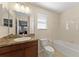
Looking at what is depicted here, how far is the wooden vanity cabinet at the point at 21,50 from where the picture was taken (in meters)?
1.24

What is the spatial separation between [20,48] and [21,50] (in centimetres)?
3

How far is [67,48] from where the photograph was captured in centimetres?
137

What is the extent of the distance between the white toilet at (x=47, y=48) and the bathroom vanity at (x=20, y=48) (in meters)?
0.08

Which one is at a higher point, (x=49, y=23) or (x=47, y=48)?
(x=49, y=23)

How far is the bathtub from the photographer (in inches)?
53.1

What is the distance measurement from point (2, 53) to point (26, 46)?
265 mm

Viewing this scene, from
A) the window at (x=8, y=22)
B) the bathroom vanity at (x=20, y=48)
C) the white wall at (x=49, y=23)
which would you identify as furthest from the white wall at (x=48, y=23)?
the window at (x=8, y=22)

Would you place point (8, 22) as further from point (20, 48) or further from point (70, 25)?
point (70, 25)

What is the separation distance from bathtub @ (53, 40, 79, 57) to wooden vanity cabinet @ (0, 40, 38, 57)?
236 mm

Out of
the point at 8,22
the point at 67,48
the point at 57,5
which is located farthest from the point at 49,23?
the point at 8,22

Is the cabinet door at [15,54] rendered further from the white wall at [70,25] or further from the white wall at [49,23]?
the white wall at [70,25]

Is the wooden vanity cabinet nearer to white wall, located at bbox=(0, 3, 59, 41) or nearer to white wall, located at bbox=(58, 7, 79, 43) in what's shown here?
white wall, located at bbox=(0, 3, 59, 41)

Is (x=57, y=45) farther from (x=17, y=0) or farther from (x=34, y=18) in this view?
(x=17, y=0)

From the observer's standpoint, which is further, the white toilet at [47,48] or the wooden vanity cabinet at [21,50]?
the white toilet at [47,48]
